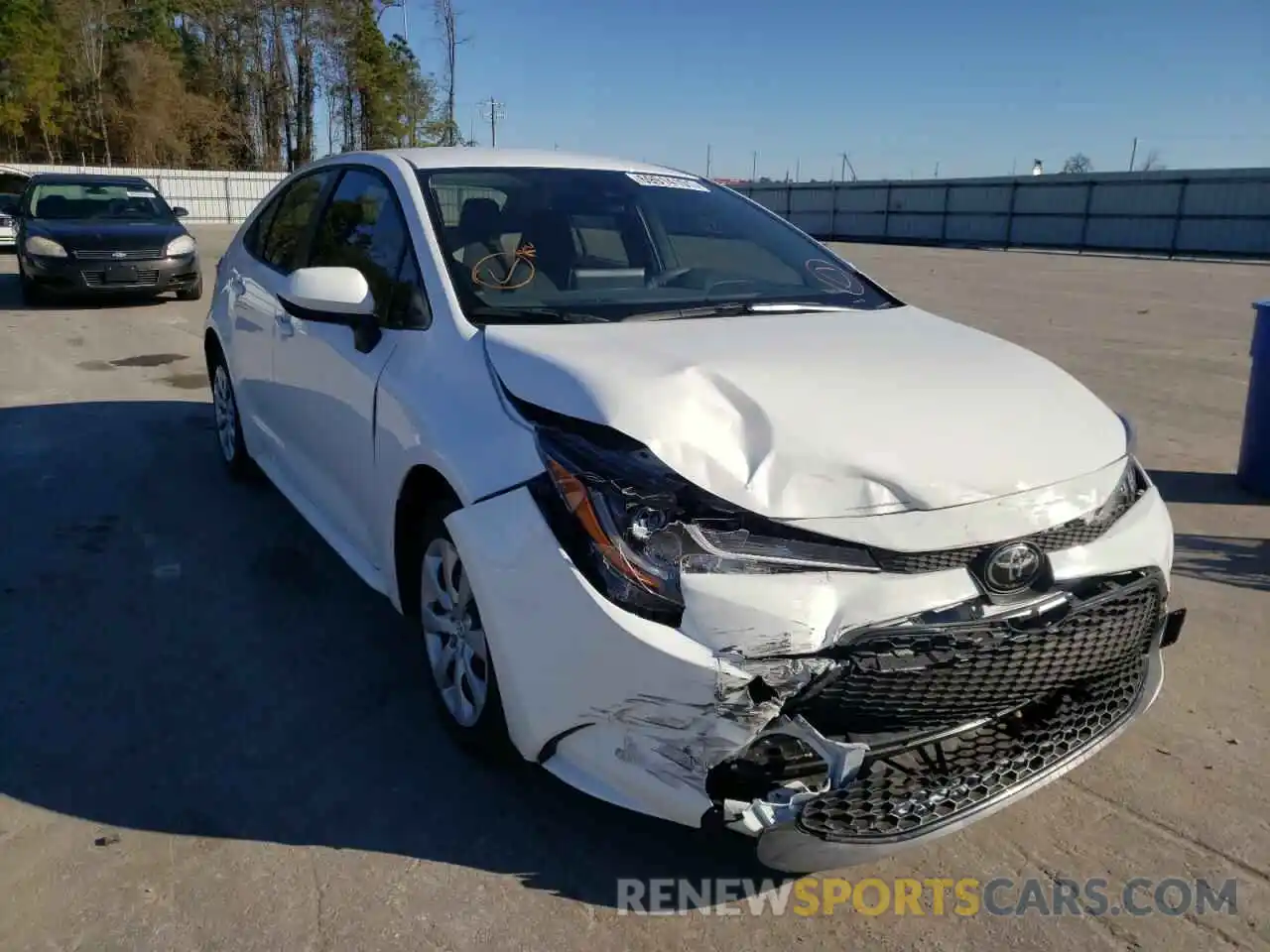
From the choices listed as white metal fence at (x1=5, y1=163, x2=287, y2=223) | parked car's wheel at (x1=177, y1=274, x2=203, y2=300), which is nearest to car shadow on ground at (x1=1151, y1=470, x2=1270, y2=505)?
parked car's wheel at (x1=177, y1=274, x2=203, y2=300)

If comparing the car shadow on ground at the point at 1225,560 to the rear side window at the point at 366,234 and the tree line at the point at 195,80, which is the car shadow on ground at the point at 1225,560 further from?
the tree line at the point at 195,80

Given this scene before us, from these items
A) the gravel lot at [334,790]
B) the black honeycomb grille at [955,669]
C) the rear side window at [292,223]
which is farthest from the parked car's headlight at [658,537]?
the rear side window at [292,223]

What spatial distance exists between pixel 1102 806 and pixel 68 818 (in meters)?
2.76

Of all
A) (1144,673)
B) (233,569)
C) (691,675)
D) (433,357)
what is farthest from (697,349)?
(233,569)

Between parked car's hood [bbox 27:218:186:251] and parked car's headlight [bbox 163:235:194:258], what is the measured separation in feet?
0.18

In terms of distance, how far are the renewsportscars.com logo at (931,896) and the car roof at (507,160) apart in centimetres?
256

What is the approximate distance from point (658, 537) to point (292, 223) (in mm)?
3125

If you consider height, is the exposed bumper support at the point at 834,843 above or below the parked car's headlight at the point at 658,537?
below

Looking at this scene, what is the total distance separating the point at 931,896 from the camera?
2.46m

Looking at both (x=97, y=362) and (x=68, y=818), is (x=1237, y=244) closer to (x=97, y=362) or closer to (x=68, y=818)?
(x=97, y=362)

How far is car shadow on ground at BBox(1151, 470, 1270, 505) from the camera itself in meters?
5.52

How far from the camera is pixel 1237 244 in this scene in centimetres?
2716

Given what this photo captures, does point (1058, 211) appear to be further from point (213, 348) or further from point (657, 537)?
point (657, 537)

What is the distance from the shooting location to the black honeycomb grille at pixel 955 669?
217 cm
